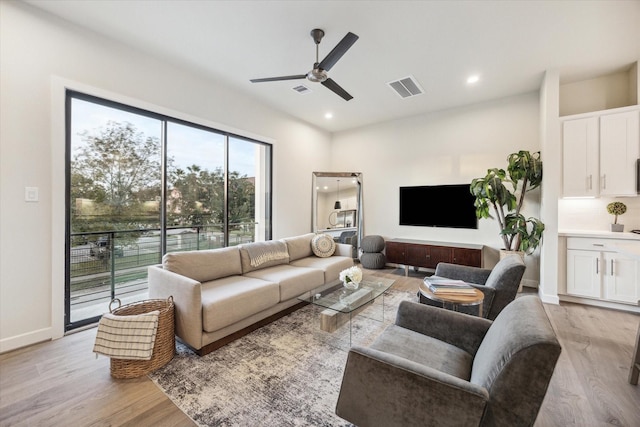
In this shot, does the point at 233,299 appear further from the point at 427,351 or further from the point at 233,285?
the point at 427,351

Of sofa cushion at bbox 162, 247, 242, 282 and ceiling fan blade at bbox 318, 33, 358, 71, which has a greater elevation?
ceiling fan blade at bbox 318, 33, 358, 71

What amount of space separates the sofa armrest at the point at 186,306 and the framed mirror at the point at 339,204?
3580 mm

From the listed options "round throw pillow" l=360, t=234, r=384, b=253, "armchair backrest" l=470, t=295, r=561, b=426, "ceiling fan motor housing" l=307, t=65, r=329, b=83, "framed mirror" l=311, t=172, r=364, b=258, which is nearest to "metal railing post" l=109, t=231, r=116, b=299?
"ceiling fan motor housing" l=307, t=65, r=329, b=83

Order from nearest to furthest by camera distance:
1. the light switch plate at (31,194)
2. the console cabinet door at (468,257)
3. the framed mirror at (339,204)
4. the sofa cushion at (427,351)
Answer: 1. the sofa cushion at (427,351)
2. the light switch plate at (31,194)
3. the console cabinet door at (468,257)
4. the framed mirror at (339,204)

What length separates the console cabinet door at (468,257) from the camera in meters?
4.23

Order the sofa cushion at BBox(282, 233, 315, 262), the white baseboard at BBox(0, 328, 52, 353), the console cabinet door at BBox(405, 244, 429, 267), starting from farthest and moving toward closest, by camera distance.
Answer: the console cabinet door at BBox(405, 244, 429, 267) < the sofa cushion at BBox(282, 233, 315, 262) < the white baseboard at BBox(0, 328, 52, 353)

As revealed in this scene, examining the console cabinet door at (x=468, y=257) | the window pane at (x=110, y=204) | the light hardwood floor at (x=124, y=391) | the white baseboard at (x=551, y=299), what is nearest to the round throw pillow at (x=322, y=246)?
the console cabinet door at (x=468, y=257)

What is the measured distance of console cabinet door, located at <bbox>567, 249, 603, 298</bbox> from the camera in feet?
11.0

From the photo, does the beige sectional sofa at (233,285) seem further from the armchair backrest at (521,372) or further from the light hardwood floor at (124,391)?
the armchair backrest at (521,372)

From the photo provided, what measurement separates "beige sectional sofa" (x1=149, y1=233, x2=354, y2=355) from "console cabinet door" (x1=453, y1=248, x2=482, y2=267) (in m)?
1.85

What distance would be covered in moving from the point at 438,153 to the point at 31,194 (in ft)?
18.4

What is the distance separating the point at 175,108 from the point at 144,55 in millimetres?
624

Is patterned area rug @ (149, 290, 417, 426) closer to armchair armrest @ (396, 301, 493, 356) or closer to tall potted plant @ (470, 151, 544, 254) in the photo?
armchair armrest @ (396, 301, 493, 356)

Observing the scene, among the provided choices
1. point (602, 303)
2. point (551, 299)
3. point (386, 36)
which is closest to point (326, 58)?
point (386, 36)
